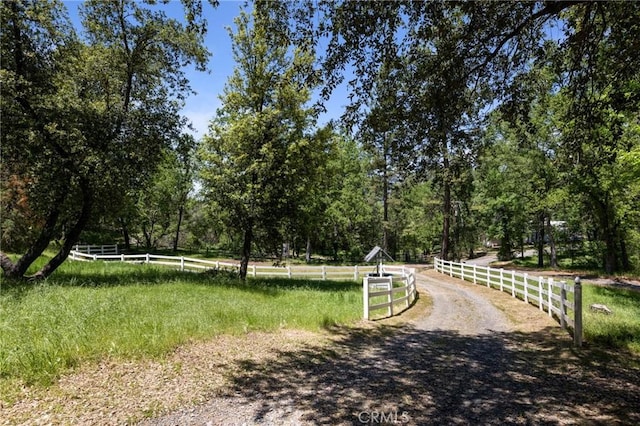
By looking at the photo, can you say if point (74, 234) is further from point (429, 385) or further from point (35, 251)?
point (429, 385)

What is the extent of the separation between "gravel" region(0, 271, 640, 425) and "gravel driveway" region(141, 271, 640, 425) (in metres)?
0.02

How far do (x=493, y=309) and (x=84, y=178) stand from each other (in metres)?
15.0

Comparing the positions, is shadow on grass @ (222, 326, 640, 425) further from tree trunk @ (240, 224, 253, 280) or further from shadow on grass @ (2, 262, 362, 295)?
tree trunk @ (240, 224, 253, 280)

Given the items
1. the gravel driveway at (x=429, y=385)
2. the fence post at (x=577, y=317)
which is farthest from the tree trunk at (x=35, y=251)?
→ the fence post at (x=577, y=317)

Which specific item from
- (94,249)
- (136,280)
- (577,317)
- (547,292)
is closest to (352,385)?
(577,317)

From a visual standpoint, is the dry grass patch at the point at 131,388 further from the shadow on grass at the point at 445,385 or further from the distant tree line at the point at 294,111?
the distant tree line at the point at 294,111

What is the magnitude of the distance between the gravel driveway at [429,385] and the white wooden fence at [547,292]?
0.54 meters

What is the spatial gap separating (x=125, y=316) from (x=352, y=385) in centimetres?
531

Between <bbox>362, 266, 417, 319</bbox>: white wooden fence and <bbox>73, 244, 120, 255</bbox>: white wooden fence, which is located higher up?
<bbox>73, 244, 120, 255</bbox>: white wooden fence

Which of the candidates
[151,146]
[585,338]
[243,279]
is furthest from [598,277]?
[151,146]

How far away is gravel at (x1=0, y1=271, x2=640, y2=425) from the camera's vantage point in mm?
4320

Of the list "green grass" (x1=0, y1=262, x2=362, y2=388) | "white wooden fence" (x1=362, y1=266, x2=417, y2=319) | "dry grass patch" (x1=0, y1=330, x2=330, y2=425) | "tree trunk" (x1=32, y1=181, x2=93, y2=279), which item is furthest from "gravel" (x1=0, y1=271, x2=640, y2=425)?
"tree trunk" (x1=32, y1=181, x2=93, y2=279)

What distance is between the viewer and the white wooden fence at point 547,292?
24.6ft

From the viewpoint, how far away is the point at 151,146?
556 inches
